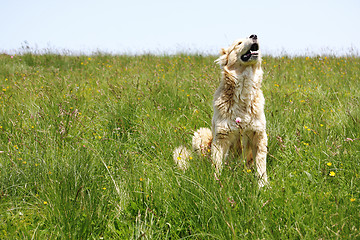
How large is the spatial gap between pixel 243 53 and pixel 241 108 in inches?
24.9

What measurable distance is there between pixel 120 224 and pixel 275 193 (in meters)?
1.20

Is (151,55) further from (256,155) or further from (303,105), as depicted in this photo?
(256,155)

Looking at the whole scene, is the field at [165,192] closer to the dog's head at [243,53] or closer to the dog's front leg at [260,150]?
the dog's front leg at [260,150]

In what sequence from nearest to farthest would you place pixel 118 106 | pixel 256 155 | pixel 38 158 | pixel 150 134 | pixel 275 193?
Answer: 1. pixel 275 193
2. pixel 38 158
3. pixel 256 155
4. pixel 150 134
5. pixel 118 106

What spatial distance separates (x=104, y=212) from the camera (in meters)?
2.26

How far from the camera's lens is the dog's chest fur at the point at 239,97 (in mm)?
3119

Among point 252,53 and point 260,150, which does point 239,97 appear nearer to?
point 252,53

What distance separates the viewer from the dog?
10.0 ft

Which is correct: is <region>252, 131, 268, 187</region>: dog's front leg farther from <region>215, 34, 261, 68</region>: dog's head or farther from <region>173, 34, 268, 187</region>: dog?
<region>215, 34, 261, 68</region>: dog's head

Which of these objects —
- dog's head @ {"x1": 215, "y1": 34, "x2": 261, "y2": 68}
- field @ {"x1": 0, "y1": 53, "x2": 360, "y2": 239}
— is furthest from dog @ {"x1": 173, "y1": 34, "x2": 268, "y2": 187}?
field @ {"x1": 0, "y1": 53, "x2": 360, "y2": 239}

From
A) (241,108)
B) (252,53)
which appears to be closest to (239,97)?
(241,108)

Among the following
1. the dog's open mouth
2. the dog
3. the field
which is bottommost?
the field

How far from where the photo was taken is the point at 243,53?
3258 mm

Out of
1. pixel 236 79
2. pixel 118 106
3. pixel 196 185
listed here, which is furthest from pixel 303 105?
pixel 196 185
